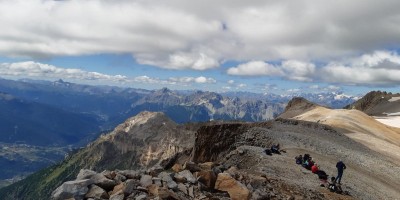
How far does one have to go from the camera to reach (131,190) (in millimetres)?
22203

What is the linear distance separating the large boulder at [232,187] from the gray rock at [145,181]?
450cm

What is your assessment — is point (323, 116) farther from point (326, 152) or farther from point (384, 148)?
point (326, 152)

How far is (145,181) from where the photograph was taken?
23688 mm

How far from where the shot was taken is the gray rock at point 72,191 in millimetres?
21906

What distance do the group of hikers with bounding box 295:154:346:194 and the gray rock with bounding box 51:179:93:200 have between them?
1872 cm

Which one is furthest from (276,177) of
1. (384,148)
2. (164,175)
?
(384,148)

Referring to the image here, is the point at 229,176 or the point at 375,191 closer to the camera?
the point at 229,176

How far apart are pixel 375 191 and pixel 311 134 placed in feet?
70.6

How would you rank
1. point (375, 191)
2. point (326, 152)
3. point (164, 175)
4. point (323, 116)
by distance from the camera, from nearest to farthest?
point (164, 175), point (375, 191), point (326, 152), point (323, 116)

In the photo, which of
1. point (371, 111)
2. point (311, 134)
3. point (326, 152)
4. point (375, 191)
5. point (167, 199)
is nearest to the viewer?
point (167, 199)

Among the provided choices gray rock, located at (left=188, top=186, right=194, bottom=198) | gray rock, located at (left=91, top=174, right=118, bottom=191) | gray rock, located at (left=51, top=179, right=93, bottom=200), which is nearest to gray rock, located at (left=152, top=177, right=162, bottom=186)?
gray rock, located at (left=188, top=186, right=194, bottom=198)

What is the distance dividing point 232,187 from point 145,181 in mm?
5386

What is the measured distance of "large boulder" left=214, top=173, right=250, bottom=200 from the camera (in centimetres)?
2514

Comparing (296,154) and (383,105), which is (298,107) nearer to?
(383,105)
